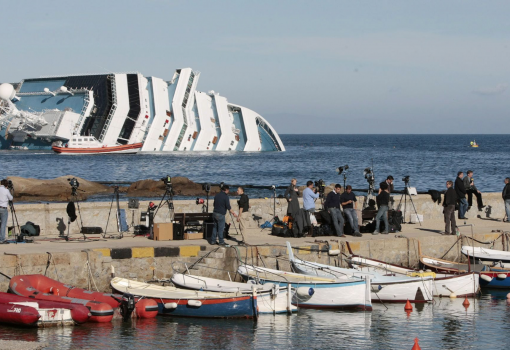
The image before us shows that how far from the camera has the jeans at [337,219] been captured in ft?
62.3

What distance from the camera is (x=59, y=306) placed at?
13.6 metres

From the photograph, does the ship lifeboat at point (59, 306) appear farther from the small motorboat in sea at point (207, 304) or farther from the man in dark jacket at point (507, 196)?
the man in dark jacket at point (507, 196)

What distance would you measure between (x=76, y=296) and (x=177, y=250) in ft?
9.66

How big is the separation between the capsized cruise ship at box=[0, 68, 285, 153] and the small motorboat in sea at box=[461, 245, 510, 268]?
6423cm

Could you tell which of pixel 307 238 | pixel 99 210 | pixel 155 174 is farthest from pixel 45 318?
pixel 155 174

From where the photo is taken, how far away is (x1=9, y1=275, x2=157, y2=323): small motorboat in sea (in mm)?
13727

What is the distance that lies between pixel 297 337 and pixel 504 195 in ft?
37.8

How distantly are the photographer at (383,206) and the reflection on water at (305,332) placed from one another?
4.34 meters

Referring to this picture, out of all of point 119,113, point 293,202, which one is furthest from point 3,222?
point 119,113

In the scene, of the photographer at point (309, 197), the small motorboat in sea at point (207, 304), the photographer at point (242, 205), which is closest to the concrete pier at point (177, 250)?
the photographer at point (242, 205)

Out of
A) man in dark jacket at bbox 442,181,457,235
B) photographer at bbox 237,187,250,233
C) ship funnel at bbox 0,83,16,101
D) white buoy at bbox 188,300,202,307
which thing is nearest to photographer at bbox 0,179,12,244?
white buoy at bbox 188,300,202,307

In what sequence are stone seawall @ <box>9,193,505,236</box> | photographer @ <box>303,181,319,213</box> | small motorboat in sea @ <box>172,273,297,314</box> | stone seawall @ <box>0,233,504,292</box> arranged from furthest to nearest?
photographer @ <box>303,181,319,213</box> < stone seawall @ <box>9,193,505,236</box> < stone seawall @ <box>0,233,504,292</box> < small motorboat in sea @ <box>172,273,297,314</box>

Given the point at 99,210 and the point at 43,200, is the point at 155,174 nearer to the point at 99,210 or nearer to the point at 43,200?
the point at 43,200

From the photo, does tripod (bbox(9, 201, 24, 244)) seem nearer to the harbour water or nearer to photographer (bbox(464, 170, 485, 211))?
photographer (bbox(464, 170, 485, 211))
